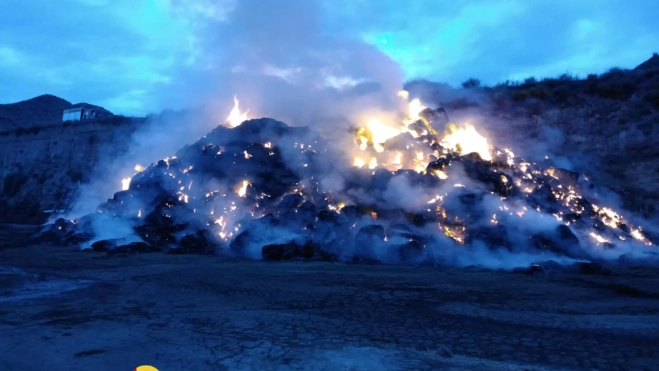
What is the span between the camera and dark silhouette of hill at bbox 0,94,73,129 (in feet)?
178

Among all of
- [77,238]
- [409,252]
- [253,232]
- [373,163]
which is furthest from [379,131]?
[77,238]

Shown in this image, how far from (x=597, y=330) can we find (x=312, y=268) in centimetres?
672

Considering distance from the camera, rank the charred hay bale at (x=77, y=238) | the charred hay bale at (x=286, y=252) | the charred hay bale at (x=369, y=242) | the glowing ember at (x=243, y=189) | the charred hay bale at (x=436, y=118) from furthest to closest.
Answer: the charred hay bale at (x=436, y=118)
the glowing ember at (x=243, y=189)
the charred hay bale at (x=77, y=238)
the charred hay bale at (x=286, y=252)
the charred hay bale at (x=369, y=242)

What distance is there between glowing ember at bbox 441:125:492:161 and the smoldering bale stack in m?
0.73

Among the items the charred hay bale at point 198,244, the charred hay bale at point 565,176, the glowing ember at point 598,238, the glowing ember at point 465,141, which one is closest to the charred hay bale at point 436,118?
the glowing ember at point 465,141

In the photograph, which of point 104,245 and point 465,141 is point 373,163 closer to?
point 465,141

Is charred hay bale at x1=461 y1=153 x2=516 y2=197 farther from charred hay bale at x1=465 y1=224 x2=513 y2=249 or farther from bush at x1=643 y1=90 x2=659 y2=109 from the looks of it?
bush at x1=643 y1=90 x2=659 y2=109

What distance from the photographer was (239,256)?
48.4 ft

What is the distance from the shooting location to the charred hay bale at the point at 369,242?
13.8 m

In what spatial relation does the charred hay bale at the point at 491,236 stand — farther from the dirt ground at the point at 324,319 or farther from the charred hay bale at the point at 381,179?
the charred hay bale at the point at 381,179

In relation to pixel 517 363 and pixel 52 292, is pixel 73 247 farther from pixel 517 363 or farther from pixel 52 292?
pixel 517 363

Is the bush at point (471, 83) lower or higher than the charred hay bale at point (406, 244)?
higher

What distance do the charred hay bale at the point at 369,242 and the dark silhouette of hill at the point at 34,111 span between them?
48.2 meters

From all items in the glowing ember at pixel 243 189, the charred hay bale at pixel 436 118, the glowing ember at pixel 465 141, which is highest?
the charred hay bale at pixel 436 118
